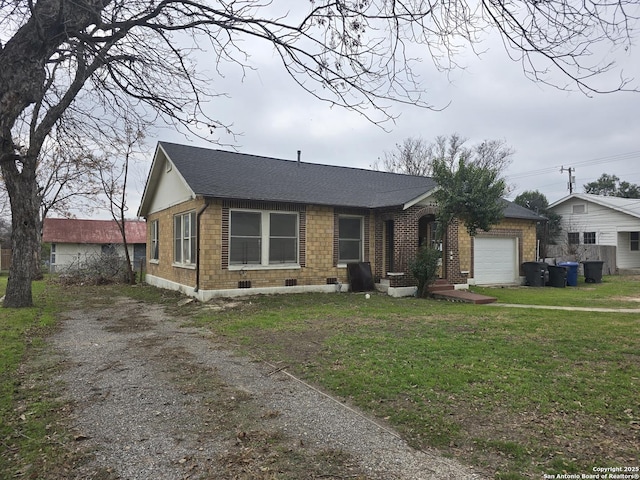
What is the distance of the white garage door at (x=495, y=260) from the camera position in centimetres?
A: 1698

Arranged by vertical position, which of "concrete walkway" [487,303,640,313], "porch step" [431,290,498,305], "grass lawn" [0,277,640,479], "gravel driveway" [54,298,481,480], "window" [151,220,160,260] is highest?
"window" [151,220,160,260]

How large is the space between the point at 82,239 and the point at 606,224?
36365mm

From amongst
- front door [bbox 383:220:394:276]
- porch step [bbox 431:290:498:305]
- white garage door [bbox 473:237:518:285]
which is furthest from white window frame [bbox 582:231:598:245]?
front door [bbox 383:220:394:276]

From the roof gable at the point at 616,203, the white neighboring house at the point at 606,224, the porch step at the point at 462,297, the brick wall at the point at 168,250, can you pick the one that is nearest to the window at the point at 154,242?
the brick wall at the point at 168,250

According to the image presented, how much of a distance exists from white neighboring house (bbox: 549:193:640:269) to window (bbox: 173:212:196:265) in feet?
73.4

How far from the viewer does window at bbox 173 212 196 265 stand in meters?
13.7

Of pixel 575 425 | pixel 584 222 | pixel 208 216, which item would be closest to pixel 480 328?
pixel 575 425

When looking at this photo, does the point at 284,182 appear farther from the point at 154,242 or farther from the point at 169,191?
the point at 154,242

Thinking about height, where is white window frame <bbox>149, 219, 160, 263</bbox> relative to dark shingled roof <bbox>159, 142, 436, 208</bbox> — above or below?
below

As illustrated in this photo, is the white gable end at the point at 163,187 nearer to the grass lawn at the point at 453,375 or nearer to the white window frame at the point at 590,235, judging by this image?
the grass lawn at the point at 453,375

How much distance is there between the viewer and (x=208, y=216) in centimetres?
1248

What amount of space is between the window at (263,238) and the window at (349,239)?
5.82ft

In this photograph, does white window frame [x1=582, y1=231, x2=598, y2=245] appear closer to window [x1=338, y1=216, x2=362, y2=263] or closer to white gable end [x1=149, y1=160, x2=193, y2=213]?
window [x1=338, y1=216, x2=362, y2=263]

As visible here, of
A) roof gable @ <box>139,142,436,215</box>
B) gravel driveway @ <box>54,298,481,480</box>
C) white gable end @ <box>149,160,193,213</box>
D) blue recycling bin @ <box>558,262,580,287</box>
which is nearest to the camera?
gravel driveway @ <box>54,298,481,480</box>
